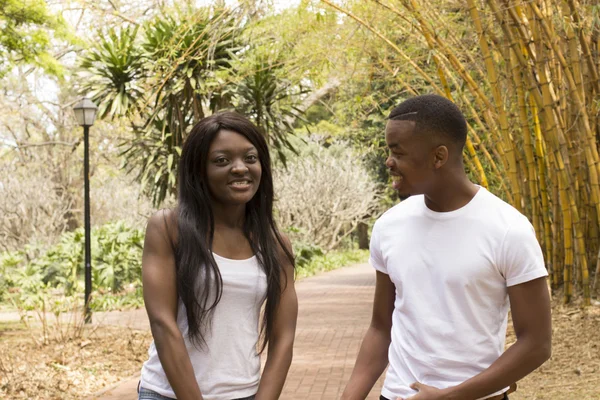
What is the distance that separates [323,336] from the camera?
12.0 m

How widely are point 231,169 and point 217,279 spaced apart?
339 millimetres

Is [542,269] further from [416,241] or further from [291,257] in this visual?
[291,257]

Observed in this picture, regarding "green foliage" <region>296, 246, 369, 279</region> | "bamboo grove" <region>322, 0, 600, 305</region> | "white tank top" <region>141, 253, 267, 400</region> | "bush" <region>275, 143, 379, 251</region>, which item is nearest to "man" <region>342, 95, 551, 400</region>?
"white tank top" <region>141, 253, 267, 400</region>

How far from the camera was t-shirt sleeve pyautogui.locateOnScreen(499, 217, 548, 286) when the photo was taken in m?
2.24

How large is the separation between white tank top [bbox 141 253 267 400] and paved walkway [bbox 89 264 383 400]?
496cm

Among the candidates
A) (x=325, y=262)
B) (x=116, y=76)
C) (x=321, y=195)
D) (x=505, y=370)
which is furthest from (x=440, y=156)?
(x=321, y=195)

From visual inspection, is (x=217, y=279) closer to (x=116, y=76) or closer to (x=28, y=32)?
(x=28, y=32)

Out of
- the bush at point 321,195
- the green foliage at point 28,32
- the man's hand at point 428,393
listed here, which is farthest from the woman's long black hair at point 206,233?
the bush at point 321,195

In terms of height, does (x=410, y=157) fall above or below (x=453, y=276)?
above

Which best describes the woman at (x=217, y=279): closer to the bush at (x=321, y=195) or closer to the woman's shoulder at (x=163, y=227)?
the woman's shoulder at (x=163, y=227)

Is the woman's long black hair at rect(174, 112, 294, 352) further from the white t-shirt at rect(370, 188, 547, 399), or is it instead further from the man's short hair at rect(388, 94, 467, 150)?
the man's short hair at rect(388, 94, 467, 150)

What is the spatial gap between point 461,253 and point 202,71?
15.5 metres

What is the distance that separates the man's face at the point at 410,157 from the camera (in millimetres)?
2338

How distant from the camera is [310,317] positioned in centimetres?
1454
